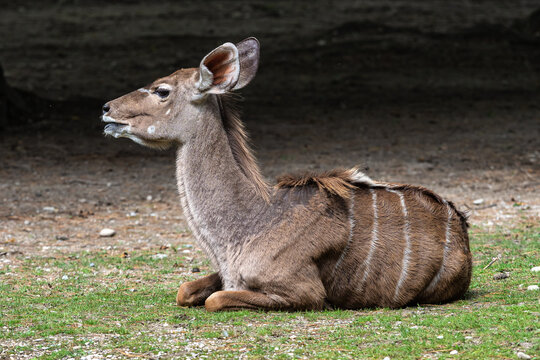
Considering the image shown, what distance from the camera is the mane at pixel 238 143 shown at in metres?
6.16

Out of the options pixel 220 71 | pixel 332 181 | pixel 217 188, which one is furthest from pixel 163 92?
pixel 332 181

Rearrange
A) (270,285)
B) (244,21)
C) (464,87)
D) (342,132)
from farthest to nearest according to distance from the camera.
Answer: (244,21) < (464,87) < (342,132) < (270,285)

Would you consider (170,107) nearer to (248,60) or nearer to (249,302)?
(248,60)

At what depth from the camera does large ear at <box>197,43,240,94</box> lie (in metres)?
5.98

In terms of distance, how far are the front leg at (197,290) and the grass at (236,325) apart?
3.4 inches

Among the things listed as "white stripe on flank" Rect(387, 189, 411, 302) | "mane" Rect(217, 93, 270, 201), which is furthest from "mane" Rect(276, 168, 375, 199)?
"white stripe on flank" Rect(387, 189, 411, 302)

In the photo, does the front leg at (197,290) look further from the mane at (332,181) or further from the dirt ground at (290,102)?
the dirt ground at (290,102)

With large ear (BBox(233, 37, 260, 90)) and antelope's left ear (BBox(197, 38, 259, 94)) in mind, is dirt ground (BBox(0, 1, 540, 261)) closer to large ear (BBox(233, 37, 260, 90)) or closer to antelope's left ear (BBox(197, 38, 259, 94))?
large ear (BBox(233, 37, 260, 90))

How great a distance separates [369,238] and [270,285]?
76 centimetres

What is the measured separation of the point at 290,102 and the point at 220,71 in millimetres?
9354

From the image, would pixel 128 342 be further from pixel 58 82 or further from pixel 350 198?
pixel 58 82

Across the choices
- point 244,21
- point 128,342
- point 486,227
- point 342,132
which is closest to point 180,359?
point 128,342

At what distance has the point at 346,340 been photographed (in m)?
4.90

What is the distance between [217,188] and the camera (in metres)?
6.05
